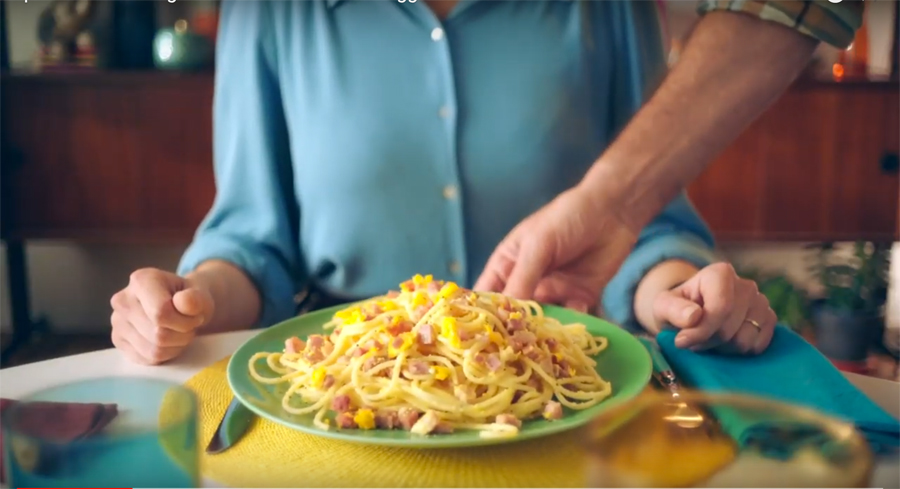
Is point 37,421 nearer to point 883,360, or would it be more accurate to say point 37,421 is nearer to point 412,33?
point 412,33

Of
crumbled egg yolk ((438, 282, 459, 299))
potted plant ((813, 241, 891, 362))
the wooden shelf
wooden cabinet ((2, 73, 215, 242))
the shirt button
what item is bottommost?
potted plant ((813, 241, 891, 362))

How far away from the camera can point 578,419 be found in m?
0.49

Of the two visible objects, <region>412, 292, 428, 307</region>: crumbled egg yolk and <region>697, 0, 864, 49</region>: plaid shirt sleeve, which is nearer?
<region>412, 292, 428, 307</region>: crumbled egg yolk

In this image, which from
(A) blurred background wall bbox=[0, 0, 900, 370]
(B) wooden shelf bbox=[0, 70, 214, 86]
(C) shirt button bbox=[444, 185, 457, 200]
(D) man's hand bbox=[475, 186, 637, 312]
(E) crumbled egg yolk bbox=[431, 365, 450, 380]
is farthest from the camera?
(A) blurred background wall bbox=[0, 0, 900, 370]

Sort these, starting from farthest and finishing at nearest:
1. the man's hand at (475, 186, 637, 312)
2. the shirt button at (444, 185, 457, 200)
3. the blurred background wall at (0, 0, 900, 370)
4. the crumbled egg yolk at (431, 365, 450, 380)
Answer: the blurred background wall at (0, 0, 900, 370) → the shirt button at (444, 185, 457, 200) → the man's hand at (475, 186, 637, 312) → the crumbled egg yolk at (431, 365, 450, 380)

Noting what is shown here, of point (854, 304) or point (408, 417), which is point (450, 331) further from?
point (854, 304)

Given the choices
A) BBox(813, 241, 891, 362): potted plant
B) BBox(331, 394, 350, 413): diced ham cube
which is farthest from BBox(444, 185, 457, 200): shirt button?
BBox(813, 241, 891, 362): potted plant

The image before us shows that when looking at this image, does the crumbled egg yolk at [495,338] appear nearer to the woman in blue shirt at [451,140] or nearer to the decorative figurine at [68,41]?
the woman in blue shirt at [451,140]

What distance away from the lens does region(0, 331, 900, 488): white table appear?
1.95ft

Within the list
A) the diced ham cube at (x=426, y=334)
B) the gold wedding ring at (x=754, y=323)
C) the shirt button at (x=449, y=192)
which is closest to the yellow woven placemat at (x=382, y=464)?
the diced ham cube at (x=426, y=334)

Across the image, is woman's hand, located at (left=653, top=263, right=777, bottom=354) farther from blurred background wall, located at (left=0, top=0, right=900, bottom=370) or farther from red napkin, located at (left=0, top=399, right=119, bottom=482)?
blurred background wall, located at (left=0, top=0, right=900, bottom=370)

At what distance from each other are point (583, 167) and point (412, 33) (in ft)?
0.91

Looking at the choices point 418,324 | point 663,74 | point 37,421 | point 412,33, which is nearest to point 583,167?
point 663,74

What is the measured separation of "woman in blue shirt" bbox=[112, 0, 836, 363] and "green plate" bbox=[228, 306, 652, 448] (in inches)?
6.1
